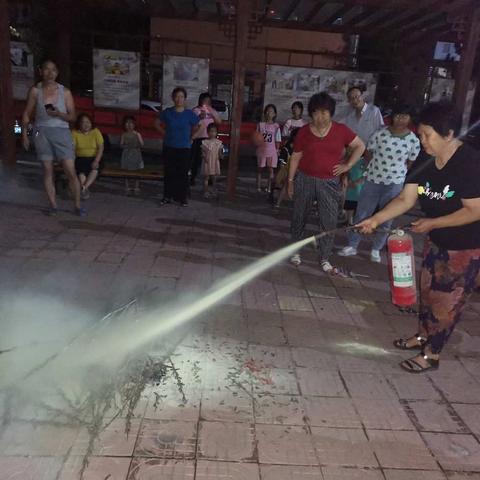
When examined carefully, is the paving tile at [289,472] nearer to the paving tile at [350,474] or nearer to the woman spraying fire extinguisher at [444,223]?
the paving tile at [350,474]

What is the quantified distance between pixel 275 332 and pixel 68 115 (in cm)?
382

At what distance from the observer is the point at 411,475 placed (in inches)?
96.2

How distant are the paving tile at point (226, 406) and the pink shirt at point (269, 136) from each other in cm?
593

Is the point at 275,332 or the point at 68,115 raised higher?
the point at 68,115

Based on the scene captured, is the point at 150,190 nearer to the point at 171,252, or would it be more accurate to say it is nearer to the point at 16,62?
the point at 171,252

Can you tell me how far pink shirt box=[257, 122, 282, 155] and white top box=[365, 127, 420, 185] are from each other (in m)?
3.27

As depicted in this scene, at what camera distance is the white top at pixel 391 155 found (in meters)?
5.11

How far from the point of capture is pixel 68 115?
592 cm

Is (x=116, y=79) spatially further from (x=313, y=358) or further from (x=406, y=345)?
(x=406, y=345)

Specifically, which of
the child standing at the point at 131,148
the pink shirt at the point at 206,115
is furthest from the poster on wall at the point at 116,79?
the pink shirt at the point at 206,115

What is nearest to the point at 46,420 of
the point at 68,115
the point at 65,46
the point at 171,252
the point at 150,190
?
the point at 171,252

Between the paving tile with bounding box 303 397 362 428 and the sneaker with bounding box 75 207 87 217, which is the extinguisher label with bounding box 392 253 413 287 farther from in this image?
the sneaker with bounding box 75 207 87 217

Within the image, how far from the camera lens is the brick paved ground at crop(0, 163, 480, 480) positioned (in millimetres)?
2457

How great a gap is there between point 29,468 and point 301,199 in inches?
139
